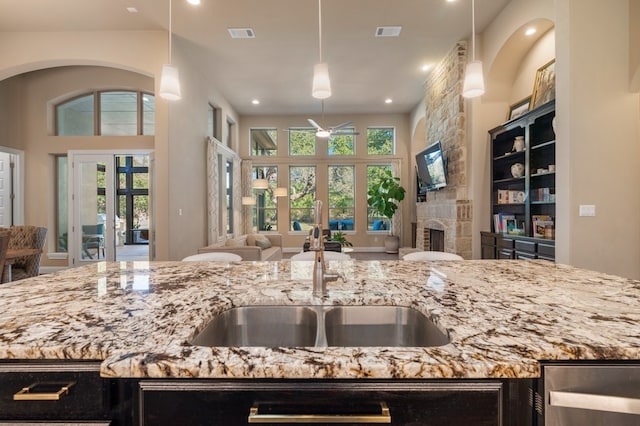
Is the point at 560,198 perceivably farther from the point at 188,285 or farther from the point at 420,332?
the point at 188,285

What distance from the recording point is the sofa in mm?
4422

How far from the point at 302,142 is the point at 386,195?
114 inches

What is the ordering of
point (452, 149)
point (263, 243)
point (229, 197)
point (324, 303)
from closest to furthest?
point (324, 303) → point (452, 149) → point (263, 243) → point (229, 197)

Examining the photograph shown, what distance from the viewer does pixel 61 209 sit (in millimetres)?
5996

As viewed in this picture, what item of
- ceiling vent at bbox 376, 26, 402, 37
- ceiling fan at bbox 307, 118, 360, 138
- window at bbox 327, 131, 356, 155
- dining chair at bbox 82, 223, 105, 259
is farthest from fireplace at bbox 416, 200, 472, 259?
dining chair at bbox 82, 223, 105, 259

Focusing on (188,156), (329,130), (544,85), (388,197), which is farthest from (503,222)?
(188,156)

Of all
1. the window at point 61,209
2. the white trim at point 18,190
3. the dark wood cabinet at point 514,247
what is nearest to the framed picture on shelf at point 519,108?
the dark wood cabinet at point 514,247

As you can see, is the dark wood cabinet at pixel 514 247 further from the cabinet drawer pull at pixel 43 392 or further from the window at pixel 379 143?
the window at pixel 379 143

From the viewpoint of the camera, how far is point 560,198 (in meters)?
3.06

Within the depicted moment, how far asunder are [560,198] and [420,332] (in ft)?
9.50

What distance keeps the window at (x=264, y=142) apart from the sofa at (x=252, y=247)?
3.09m

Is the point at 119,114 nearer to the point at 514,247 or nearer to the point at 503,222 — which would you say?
the point at 503,222

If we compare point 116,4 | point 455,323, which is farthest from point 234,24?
point 455,323

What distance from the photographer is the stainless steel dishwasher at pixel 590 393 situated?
0.66 meters
